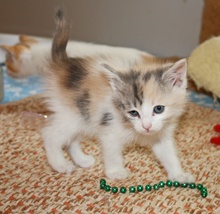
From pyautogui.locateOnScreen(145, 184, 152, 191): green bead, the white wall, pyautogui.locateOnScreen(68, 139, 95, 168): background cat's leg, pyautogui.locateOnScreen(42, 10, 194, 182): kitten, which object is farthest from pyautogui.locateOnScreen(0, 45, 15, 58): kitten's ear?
pyautogui.locateOnScreen(145, 184, 152, 191): green bead

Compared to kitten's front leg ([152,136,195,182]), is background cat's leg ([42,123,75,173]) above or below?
below

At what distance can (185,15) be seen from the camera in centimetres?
292

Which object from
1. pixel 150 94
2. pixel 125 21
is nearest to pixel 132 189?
pixel 150 94

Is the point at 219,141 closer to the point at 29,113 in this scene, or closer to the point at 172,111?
the point at 172,111

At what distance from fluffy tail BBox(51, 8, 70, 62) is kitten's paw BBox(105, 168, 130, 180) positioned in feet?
1.75

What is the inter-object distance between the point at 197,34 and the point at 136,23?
1.70 feet

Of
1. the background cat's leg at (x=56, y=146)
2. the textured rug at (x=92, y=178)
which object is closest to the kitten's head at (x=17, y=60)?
the textured rug at (x=92, y=178)

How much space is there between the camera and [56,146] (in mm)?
1601

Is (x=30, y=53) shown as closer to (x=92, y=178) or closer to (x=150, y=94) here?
(x=92, y=178)

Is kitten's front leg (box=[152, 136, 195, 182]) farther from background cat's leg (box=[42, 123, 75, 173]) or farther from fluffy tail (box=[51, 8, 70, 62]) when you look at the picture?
fluffy tail (box=[51, 8, 70, 62])

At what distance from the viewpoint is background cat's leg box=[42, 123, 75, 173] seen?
5.19ft

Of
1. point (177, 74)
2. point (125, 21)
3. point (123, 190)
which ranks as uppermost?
point (177, 74)

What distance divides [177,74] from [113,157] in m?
0.42

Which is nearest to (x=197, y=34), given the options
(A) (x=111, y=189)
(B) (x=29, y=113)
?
(B) (x=29, y=113)
